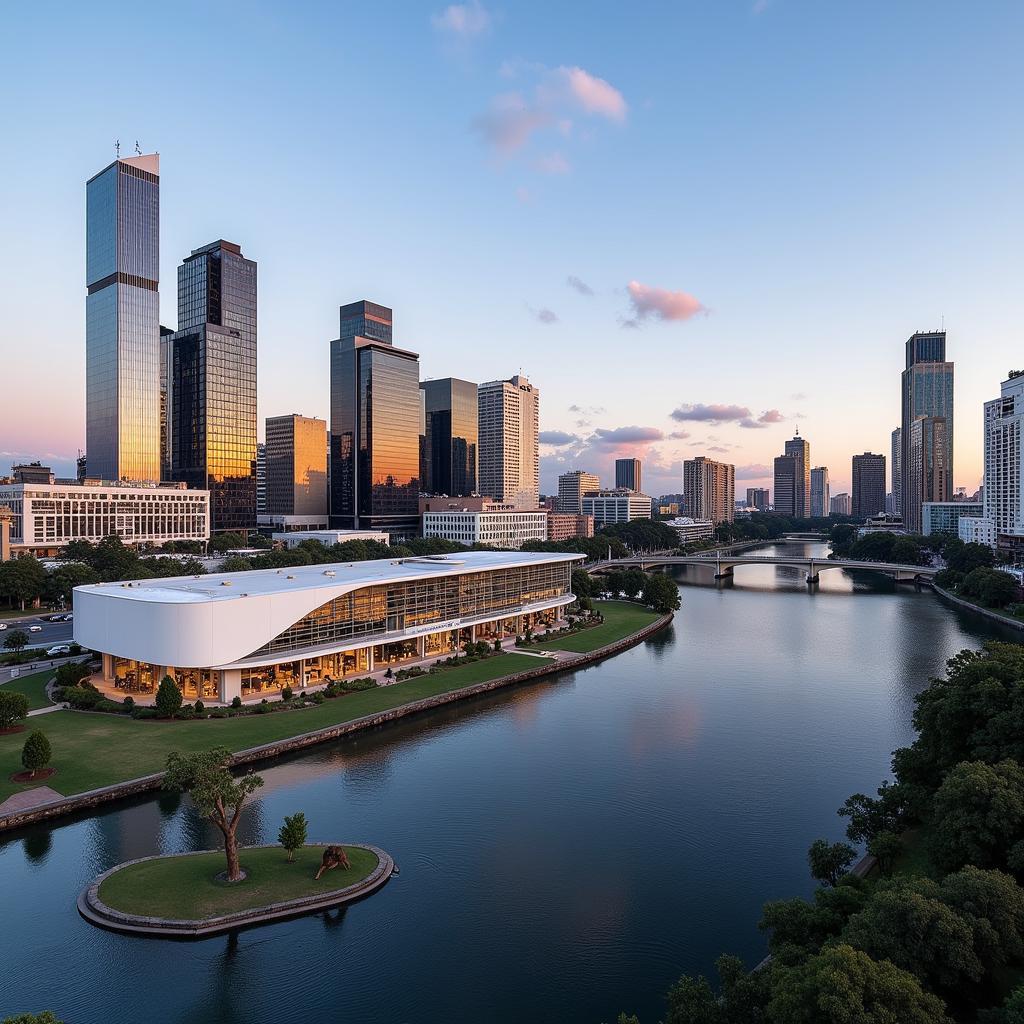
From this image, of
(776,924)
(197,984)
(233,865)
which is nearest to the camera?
(776,924)

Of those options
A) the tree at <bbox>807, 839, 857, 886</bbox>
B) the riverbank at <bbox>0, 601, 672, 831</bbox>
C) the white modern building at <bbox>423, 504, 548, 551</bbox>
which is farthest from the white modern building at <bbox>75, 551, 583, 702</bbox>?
the white modern building at <bbox>423, 504, 548, 551</bbox>

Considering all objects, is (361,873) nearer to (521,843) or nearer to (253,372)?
(521,843)

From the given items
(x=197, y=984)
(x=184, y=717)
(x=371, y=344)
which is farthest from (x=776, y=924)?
(x=371, y=344)

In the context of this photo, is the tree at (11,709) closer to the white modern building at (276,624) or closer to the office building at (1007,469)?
the white modern building at (276,624)

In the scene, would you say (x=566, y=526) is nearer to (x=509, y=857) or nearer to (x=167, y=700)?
(x=167, y=700)

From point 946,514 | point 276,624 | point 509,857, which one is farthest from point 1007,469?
point 509,857

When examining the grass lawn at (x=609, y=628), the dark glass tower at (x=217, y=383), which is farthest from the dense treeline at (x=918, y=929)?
the dark glass tower at (x=217, y=383)
